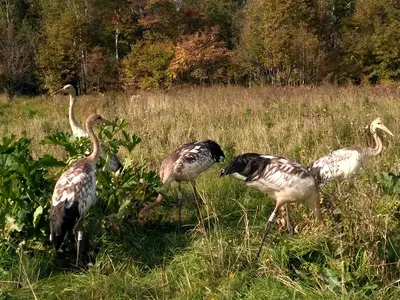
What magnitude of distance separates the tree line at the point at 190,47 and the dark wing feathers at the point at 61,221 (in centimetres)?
1974

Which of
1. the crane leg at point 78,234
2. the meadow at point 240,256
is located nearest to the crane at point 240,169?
the meadow at point 240,256

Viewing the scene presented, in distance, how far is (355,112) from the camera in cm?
906

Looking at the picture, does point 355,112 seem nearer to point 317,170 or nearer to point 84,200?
point 317,170

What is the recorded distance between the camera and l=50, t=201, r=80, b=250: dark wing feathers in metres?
4.00

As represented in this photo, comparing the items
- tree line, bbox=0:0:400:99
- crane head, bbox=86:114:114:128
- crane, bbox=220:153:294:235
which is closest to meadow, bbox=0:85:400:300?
crane, bbox=220:153:294:235

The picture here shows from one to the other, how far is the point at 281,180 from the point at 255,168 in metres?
0.30

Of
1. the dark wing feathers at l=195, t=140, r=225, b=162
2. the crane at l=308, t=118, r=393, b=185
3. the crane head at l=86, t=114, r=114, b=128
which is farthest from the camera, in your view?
the dark wing feathers at l=195, t=140, r=225, b=162

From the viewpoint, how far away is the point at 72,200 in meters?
4.15

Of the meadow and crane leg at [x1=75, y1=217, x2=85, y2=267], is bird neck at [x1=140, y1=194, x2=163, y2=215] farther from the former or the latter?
crane leg at [x1=75, y1=217, x2=85, y2=267]

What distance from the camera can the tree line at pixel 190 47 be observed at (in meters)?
25.5

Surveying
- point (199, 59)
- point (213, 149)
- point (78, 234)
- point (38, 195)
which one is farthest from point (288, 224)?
point (199, 59)

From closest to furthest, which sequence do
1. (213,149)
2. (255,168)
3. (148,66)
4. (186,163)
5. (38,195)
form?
1. (38,195)
2. (255,168)
3. (186,163)
4. (213,149)
5. (148,66)

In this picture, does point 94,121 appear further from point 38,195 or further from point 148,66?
point 148,66

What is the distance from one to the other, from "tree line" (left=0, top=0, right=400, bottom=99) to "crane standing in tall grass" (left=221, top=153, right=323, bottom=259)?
741 inches
